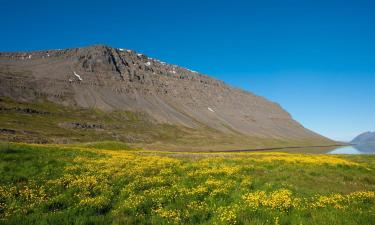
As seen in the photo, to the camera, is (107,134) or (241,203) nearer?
(241,203)

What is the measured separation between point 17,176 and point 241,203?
1374 centimetres

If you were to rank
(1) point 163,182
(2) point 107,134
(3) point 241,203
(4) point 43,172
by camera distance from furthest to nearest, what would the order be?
1. (2) point 107,134
2. (4) point 43,172
3. (1) point 163,182
4. (3) point 241,203

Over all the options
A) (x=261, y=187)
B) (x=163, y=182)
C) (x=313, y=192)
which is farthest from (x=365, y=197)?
(x=163, y=182)

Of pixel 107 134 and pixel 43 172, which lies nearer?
pixel 43 172

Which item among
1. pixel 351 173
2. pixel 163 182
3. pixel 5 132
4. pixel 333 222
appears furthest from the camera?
pixel 5 132

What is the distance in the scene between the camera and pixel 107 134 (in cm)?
18650

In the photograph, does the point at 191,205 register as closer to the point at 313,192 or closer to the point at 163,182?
the point at 163,182

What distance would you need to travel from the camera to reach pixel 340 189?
20156 mm

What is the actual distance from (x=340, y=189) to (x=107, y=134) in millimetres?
175681

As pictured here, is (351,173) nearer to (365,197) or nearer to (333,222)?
(365,197)

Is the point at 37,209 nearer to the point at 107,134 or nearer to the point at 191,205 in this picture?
the point at 191,205

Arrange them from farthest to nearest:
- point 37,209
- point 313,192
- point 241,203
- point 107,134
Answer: point 107,134
point 313,192
point 241,203
point 37,209

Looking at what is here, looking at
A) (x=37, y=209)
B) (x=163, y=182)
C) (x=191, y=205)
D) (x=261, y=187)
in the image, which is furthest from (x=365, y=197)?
(x=37, y=209)

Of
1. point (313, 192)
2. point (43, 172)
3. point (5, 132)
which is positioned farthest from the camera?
A: point (5, 132)
